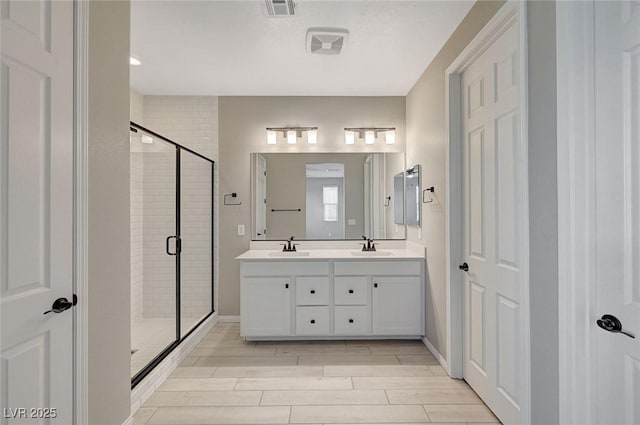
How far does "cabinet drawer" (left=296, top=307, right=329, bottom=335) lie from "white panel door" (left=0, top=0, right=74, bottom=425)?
1.99 meters

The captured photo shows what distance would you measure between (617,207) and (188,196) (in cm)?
341

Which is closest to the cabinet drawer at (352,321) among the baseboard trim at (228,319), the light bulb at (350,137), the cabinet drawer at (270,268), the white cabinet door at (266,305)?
the white cabinet door at (266,305)

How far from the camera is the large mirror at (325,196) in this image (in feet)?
12.8

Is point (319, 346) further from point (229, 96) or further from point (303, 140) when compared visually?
point (229, 96)

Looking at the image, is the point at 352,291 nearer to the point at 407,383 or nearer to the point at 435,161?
the point at 407,383

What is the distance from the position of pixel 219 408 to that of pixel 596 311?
2.10 m

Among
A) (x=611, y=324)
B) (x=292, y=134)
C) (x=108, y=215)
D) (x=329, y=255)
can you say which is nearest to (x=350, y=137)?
(x=292, y=134)

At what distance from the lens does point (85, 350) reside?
1546 mm

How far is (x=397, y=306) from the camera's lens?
328cm

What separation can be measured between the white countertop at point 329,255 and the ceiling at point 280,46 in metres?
1.73

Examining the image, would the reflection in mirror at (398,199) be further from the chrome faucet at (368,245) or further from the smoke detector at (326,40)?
the smoke detector at (326,40)

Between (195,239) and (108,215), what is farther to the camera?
(195,239)

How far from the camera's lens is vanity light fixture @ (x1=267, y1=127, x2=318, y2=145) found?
3.89m

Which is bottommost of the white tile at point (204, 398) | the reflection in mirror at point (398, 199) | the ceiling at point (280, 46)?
the white tile at point (204, 398)
